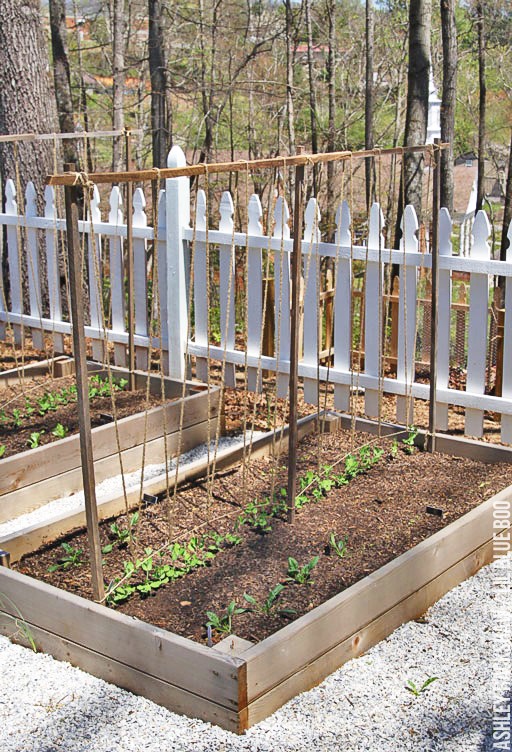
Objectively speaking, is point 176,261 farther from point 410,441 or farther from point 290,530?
point 290,530

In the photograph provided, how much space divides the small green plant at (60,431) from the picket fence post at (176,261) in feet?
3.07

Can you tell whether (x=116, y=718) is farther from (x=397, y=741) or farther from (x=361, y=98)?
(x=361, y=98)

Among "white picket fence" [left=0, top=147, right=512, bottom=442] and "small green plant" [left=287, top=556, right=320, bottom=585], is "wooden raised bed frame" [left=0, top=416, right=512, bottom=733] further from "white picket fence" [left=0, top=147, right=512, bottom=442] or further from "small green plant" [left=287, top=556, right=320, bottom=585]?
"white picket fence" [left=0, top=147, right=512, bottom=442]

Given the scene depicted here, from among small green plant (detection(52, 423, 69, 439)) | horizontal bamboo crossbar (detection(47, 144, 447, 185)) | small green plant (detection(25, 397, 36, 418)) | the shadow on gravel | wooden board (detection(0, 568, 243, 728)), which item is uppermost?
horizontal bamboo crossbar (detection(47, 144, 447, 185))

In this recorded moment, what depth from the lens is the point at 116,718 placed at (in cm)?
278

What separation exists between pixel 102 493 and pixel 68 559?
1179 mm

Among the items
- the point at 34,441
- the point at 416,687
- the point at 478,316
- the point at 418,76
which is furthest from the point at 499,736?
the point at 418,76

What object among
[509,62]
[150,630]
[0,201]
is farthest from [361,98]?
[150,630]

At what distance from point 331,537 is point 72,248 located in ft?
5.51

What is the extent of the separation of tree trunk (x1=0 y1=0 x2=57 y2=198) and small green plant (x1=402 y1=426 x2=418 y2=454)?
4.31m

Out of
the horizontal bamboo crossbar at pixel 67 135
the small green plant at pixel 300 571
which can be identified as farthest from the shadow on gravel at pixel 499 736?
the horizontal bamboo crossbar at pixel 67 135

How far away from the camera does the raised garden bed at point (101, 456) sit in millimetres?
3832

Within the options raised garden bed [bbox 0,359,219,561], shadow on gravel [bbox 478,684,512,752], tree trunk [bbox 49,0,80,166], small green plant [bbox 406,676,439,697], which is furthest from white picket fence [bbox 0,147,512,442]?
tree trunk [bbox 49,0,80,166]

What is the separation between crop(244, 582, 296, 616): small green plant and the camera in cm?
310
